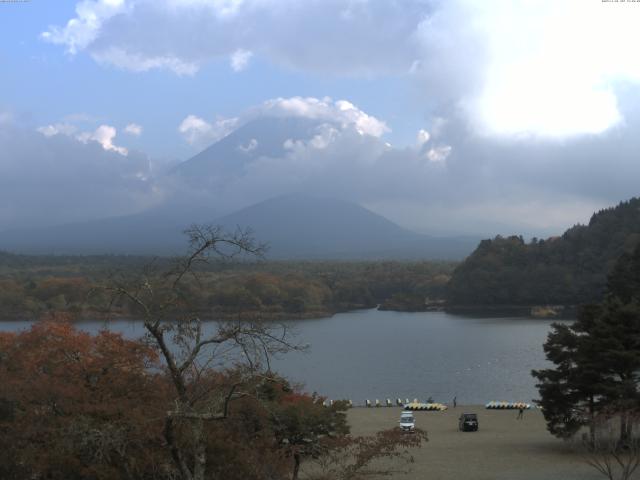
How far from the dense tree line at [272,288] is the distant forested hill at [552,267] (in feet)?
14.7

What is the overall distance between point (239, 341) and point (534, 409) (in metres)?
17.0

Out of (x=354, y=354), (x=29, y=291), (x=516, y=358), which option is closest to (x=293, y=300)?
(x=29, y=291)

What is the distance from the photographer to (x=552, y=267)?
59.7 metres

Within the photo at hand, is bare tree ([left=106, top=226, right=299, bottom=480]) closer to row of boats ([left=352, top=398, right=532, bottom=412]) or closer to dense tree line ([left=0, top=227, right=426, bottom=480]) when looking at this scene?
dense tree line ([left=0, top=227, right=426, bottom=480])

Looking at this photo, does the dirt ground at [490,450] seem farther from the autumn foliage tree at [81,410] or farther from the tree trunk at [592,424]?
the autumn foliage tree at [81,410]

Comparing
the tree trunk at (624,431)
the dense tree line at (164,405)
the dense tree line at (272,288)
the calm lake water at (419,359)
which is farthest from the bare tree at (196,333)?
the dense tree line at (272,288)

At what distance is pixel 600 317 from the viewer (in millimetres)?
12602

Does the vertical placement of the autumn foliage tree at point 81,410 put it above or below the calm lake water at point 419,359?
above

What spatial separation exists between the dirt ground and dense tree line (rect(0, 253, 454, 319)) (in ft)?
72.3

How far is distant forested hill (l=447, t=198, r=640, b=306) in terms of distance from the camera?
5703cm

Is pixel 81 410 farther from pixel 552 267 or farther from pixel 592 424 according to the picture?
pixel 552 267

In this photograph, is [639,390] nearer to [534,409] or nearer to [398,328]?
[534,409]

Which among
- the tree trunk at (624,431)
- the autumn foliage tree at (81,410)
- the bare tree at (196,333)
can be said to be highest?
the bare tree at (196,333)

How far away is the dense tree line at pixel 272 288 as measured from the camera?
5081 cm
